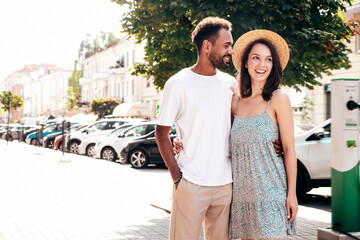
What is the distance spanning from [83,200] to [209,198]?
21.9 feet

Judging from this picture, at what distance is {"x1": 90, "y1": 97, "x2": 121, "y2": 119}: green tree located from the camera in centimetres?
5100

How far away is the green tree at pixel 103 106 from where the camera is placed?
51000 mm

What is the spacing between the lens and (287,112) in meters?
3.67

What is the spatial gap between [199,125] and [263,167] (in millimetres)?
502

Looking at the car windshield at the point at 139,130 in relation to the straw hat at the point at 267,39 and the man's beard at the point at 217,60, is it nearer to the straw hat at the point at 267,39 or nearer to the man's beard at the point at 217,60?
the straw hat at the point at 267,39

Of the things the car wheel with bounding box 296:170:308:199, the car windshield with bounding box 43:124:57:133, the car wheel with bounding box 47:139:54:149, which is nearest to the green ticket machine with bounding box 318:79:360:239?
the car wheel with bounding box 296:170:308:199

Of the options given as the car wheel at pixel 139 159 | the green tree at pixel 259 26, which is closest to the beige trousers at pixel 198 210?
the green tree at pixel 259 26

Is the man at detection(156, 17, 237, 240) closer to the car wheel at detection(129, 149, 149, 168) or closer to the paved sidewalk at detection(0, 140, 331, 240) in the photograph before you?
the paved sidewalk at detection(0, 140, 331, 240)

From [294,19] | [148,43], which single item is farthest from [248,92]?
[148,43]

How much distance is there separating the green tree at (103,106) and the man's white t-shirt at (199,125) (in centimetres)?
4762

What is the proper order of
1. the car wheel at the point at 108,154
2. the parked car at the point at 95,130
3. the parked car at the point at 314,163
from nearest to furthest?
the parked car at the point at 314,163
the car wheel at the point at 108,154
the parked car at the point at 95,130

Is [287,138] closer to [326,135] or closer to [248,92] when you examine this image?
[248,92]

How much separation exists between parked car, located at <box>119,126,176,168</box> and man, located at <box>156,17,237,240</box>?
575 inches

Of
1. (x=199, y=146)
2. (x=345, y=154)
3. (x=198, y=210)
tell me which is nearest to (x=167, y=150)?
(x=199, y=146)
